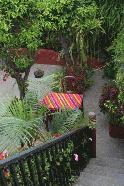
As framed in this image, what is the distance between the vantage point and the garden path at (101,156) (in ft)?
20.4

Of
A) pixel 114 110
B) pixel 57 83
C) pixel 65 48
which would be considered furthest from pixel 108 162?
pixel 65 48

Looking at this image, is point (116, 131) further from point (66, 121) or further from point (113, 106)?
point (66, 121)

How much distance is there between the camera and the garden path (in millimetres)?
6223

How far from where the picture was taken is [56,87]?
32.7 ft

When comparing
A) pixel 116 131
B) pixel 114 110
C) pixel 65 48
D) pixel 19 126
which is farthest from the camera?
pixel 65 48

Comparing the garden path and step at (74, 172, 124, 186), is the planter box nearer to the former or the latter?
the garden path

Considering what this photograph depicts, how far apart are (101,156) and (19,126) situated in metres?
2.60

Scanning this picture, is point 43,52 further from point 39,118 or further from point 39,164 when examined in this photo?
point 39,164

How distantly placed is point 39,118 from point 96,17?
3.69m

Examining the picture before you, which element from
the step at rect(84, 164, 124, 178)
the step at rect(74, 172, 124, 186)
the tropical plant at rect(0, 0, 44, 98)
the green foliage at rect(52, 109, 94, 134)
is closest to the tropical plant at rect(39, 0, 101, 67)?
the tropical plant at rect(0, 0, 44, 98)

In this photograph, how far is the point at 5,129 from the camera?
5.89m

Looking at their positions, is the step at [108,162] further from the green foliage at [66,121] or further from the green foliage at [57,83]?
the green foliage at [57,83]

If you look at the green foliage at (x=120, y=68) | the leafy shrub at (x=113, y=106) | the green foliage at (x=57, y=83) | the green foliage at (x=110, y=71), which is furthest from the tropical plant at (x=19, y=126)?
the green foliage at (x=110, y=71)

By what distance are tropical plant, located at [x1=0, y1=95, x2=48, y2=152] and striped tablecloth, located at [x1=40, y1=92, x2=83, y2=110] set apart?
1702mm
